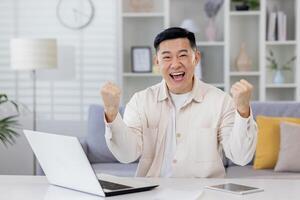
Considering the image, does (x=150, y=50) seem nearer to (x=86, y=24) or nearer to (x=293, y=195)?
(x=86, y=24)

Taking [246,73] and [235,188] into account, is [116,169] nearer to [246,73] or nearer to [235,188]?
[246,73]

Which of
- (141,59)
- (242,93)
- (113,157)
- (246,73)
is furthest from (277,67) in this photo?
(242,93)

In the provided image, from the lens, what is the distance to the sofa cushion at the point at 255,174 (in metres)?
3.25

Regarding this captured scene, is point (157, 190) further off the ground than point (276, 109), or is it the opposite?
point (276, 109)

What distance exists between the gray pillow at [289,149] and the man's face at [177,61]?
54.7 inches

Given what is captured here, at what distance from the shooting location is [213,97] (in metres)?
2.25

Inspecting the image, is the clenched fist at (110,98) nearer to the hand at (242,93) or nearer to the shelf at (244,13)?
the hand at (242,93)

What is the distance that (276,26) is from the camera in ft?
14.8

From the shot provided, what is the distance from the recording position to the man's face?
86.2 inches

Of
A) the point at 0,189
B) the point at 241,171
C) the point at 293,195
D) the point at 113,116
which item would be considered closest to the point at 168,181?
the point at 113,116

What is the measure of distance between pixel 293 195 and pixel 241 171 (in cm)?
186

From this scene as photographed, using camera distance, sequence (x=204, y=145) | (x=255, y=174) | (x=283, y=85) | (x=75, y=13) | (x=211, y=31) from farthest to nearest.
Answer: (x=75, y=13) < (x=211, y=31) < (x=283, y=85) < (x=255, y=174) < (x=204, y=145)

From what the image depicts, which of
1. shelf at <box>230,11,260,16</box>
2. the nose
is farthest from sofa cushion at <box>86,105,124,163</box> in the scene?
the nose

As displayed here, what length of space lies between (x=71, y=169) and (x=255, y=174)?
194 cm
